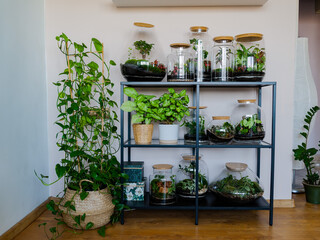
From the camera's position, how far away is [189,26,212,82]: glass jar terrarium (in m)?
1.97

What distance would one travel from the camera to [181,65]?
76.9 inches

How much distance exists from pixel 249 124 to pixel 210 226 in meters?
0.78

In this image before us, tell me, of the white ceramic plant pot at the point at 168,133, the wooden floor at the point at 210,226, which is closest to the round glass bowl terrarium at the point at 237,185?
the wooden floor at the point at 210,226

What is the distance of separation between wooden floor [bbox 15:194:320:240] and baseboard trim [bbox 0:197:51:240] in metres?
0.03

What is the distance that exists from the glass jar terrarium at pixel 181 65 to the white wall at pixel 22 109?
3.43 feet

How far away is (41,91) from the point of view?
2.17m

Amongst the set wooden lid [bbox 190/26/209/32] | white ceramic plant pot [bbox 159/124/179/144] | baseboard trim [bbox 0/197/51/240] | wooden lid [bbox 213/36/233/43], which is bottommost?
baseboard trim [bbox 0/197/51/240]

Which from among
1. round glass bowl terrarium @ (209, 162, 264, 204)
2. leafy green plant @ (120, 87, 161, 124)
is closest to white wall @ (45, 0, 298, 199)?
leafy green plant @ (120, 87, 161, 124)

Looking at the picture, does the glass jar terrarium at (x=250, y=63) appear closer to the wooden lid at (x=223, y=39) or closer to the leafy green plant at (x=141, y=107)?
the wooden lid at (x=223, y=39)

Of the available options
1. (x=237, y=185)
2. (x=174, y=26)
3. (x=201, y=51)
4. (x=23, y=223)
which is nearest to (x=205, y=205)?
(x=237, y=185)

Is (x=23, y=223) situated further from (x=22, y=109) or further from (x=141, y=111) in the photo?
(x=141, y=111)

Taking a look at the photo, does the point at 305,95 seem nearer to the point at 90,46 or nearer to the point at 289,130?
the point at 289,130

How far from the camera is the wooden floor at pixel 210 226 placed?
1.76m

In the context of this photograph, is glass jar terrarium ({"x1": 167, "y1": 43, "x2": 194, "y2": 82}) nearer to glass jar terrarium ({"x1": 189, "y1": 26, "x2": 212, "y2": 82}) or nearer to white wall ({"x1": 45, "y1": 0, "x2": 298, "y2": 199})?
glass jar terrarium ({"x1": 189, "y1": 26, "x2": 212, "y2": 82})
